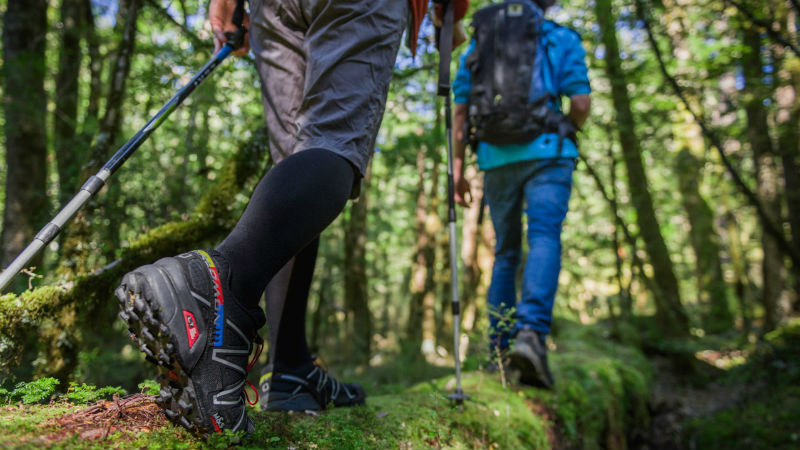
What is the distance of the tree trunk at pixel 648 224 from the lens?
7.87 metres

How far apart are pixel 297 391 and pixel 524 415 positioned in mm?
1246

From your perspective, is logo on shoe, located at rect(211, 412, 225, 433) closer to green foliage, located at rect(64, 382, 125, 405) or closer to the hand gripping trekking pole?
green foliage, located at rect(64, 382, 125, 405)

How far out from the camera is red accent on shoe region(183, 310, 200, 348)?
120 centimetres

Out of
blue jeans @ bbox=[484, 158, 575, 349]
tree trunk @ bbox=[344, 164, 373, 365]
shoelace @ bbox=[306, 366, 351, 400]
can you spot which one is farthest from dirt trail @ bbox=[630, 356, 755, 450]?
tree trunk @ bbox=[344, 164, 373, 365]

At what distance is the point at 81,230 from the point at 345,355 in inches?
305

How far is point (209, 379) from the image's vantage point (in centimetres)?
123

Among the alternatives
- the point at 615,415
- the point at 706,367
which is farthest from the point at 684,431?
the point at 706,367

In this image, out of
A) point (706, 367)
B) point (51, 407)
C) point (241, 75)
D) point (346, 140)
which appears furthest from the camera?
point (706, 367)

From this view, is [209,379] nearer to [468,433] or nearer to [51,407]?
[51,407]

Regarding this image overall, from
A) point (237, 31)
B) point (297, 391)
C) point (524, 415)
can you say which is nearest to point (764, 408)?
point (524, 415)

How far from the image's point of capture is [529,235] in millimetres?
3053

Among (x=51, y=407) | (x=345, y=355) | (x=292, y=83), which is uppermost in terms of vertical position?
(x=292, y=83)

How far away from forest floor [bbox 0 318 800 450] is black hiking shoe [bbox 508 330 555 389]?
3.7 inches

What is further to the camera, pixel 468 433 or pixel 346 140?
pixel 468 433
